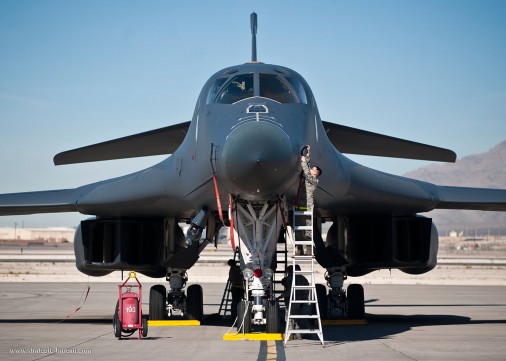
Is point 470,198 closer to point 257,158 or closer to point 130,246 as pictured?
point 130,246

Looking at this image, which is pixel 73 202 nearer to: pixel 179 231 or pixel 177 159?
pixel 179 231

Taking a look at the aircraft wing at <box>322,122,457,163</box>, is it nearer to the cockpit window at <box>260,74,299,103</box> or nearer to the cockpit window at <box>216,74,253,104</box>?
the cockpit window at <box>260,74,299,103</box>

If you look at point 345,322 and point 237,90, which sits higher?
point 237,90

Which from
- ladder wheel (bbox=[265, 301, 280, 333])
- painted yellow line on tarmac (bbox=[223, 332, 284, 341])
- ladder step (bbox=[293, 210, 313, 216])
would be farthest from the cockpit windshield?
painted yellow line on tarmac (bbox=[223, 332, 284, 341])

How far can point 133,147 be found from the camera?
16812 millimetres

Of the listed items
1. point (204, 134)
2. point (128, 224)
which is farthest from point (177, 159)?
point (128, 224)

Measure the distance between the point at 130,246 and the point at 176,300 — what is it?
146 centimetres

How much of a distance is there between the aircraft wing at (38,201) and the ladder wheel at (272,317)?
5234mm

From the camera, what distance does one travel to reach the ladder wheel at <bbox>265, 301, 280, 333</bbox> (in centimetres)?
1180

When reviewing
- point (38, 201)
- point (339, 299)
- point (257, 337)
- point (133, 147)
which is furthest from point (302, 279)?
point (38, 201)

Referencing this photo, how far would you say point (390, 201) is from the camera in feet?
47.2

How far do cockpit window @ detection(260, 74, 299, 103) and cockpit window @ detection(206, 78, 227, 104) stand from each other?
2.22ft

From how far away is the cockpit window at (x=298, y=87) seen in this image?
1212cm

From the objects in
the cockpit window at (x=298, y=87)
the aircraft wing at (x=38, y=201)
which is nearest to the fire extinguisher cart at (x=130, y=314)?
the aircraft wing at (x=38, y=201)
